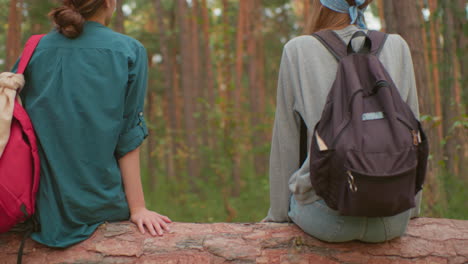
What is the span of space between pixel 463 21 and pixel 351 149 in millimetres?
8144

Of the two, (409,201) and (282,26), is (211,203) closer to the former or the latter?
(409,201)

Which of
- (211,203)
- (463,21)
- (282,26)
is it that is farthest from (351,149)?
(282,26)

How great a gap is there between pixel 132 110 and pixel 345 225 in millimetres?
1349

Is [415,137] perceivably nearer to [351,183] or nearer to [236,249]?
[351,183]

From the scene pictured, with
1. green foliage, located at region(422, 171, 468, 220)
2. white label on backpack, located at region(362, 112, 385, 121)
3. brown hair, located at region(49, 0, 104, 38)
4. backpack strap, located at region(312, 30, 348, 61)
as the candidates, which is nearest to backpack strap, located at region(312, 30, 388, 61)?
backpack strap, located at region(312, 30, 348, 61)

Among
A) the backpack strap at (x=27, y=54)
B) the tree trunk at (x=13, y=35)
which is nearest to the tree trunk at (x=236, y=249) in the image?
the backpack strap at (x=27, y=54)

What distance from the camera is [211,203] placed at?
29.9 ft

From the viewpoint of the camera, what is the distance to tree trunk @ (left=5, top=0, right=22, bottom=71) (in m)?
7.90

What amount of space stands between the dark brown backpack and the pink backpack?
146 centimetres

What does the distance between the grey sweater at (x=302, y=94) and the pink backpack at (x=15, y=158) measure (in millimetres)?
1315

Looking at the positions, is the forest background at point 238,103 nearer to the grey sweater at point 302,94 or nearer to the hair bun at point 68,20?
A: the grey sweater at point 302,94

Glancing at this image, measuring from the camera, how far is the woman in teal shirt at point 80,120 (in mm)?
Result: 2234

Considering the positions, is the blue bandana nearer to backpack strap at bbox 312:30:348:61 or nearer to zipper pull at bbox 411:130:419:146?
backpack strap at bbox 312:30:348:61

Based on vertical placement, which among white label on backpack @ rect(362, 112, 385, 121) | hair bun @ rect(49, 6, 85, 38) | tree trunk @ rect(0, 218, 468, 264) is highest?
hair bun @ rect(49, 6, 85, 38)
